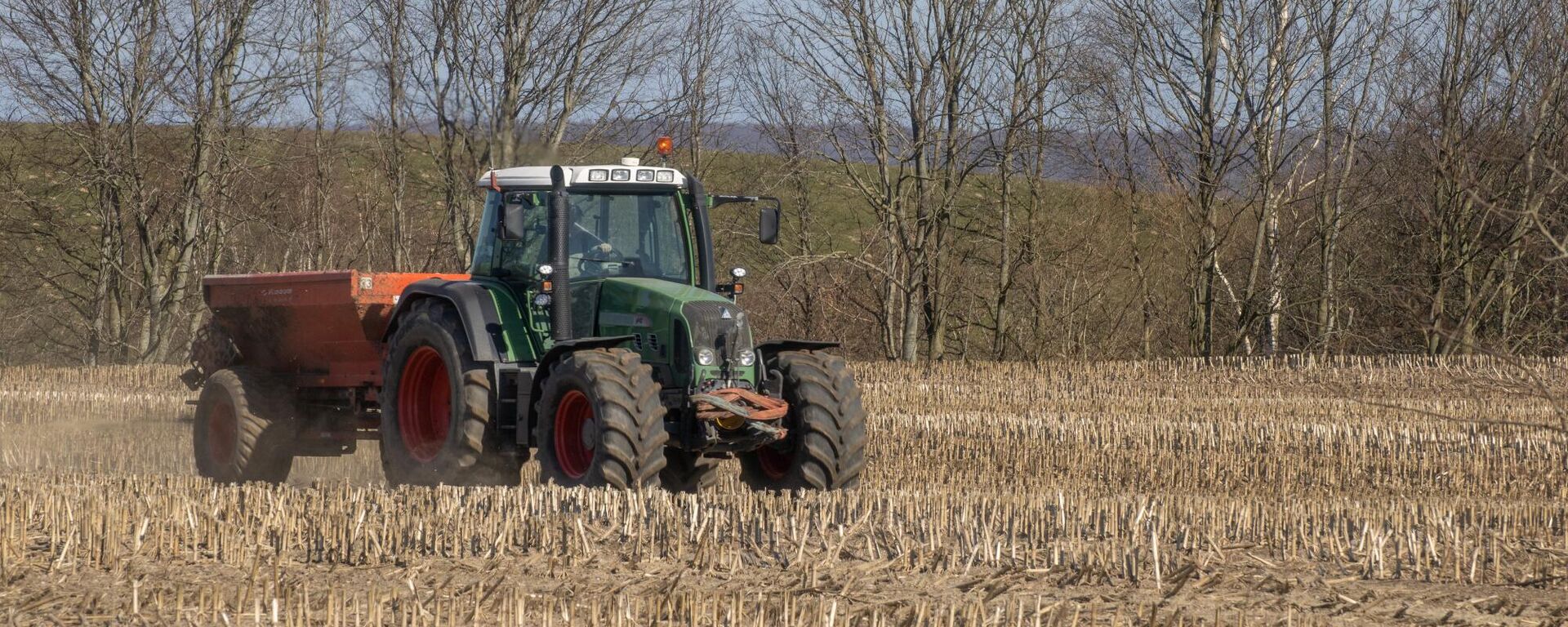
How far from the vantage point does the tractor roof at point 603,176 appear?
29.9ft

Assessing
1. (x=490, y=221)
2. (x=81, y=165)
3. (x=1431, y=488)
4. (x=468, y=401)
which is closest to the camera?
(x=468, y=401)

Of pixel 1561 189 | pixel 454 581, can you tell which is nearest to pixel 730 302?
pixel 454 581

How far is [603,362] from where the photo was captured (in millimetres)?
8000

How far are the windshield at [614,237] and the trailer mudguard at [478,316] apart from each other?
1.35 feet

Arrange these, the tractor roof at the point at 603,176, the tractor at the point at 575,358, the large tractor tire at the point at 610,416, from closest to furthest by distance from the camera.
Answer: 1. the large tractor tire at the point at 610,416
2. the tractor at the point at 575,358
3. the tractor roof at the point at 603,176

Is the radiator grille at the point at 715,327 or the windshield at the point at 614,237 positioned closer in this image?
the radiator grille at the point at 715,327

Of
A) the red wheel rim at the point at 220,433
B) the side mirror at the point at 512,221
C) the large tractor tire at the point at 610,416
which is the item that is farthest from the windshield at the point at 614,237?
the red wheel rim at the point at 220,433

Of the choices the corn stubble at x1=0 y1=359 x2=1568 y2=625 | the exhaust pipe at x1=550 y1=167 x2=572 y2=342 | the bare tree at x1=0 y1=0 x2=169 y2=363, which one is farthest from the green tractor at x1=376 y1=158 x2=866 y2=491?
the bare tree at x1=0 y1=0 x2=169 y2=363

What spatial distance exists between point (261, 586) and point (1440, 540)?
5086 millimetres

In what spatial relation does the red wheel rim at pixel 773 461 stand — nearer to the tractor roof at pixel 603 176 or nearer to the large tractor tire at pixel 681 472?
the large tractor tire at pixel 681 472

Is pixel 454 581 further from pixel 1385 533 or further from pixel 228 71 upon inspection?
pixel 228 71

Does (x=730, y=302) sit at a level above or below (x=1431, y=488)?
above

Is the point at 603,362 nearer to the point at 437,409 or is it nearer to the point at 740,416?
the point at 740,416

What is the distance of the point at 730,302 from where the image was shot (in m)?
8.75
